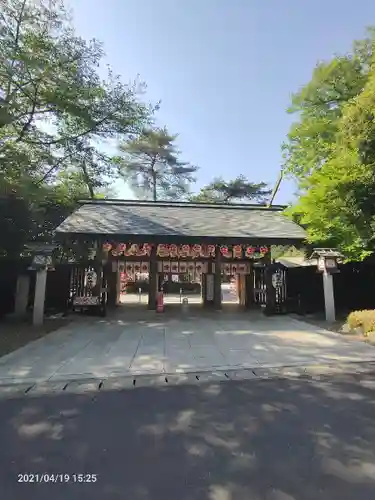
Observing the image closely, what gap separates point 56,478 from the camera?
8.69 feet

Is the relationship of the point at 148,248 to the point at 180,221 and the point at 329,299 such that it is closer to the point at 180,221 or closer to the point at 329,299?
the point at 180,221

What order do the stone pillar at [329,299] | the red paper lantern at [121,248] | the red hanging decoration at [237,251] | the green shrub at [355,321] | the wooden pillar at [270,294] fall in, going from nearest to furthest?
the green shrub at [355,321], the stone pillar at [329,299], the wooden pillar at [270,294], the red paper lantern at [121,248], the red hanging decoration at [237,251]

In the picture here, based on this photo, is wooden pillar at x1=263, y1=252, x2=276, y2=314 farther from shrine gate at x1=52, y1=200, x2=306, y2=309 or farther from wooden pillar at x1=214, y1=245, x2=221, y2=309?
wooden pillar at x1=214, y1=245, x2=221, y2=309

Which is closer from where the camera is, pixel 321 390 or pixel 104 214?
pixel 321 390

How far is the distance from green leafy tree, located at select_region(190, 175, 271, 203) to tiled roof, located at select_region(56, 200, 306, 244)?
535 inches

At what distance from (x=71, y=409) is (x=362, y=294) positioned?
1258 centimetres

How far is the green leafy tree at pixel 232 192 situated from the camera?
30.6 meters

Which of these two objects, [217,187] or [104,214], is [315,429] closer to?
[104,214]

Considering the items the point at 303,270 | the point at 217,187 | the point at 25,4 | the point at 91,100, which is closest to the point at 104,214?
the point at 91,100

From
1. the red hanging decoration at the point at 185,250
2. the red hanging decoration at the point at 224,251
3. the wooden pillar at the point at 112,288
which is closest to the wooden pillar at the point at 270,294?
the red hanging decoration at the point at 224,251

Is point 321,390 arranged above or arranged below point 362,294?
below

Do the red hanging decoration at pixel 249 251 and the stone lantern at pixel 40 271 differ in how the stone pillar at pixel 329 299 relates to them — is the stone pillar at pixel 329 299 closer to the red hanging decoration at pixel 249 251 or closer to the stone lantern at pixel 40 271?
the red hanging decoration at pixel 249 251

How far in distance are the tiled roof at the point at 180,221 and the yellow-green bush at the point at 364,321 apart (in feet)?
13.8

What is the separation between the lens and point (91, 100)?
13.2 meters
